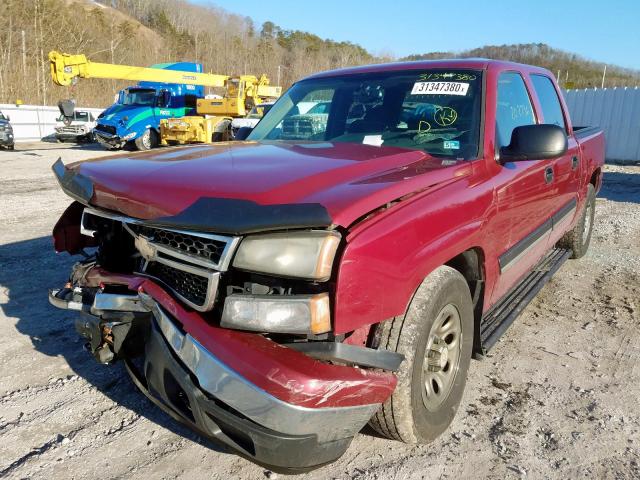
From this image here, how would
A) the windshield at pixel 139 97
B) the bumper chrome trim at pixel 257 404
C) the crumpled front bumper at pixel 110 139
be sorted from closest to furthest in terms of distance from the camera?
the bumper chrome trim at pixel 257 404, the crumpled front bumper at pixel 110 139, the windshield at pixel 139 97

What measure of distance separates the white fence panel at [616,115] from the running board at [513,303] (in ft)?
46.2

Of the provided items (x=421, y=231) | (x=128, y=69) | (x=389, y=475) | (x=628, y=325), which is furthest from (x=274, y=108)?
(x=128, y=69)

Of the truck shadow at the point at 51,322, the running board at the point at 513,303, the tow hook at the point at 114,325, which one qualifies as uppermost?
the tow hook at the point at 114,325

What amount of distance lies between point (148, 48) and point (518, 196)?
54247 mm

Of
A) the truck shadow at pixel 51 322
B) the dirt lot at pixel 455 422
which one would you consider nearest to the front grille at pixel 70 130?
the truck shadow at pixel 51 322

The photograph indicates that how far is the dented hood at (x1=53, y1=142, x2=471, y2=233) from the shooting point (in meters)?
1.86

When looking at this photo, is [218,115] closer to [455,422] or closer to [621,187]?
[621,187]

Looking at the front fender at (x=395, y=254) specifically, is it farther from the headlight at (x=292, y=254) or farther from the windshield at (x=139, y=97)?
the windshield at (x=139, y=97)

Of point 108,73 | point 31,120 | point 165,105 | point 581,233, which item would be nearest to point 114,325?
point 581,233

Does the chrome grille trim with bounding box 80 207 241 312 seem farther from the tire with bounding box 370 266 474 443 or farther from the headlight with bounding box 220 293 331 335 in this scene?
the tire with bounding box 370 266 474 443

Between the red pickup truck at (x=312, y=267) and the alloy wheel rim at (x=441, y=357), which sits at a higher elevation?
the red pickup truck at (x=312, y=267)

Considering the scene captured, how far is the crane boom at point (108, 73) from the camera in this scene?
54.7ft

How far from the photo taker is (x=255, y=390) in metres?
1.79

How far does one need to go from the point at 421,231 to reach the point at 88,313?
148 centimetres
